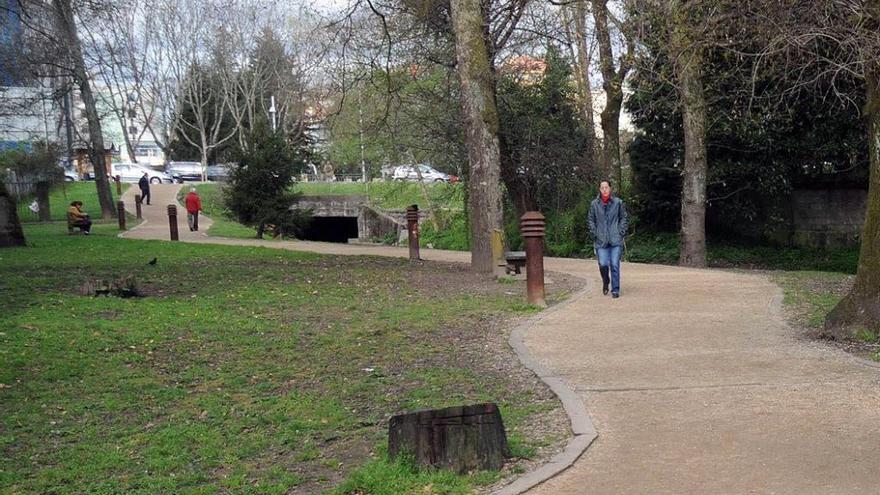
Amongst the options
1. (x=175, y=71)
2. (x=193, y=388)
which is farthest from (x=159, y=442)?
(x=175, y=71)

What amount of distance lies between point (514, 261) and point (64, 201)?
34.9 metres

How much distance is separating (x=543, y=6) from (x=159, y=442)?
1704 centimetres

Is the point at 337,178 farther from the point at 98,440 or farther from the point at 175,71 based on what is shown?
the point at 98,440

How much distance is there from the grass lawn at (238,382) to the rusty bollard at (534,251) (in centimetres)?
42

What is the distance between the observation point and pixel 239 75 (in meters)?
56.9

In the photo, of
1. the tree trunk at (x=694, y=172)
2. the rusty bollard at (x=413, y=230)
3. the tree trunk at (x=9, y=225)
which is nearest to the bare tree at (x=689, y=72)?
the tree trunk at (x=694, y=172)

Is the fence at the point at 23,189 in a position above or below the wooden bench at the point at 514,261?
above

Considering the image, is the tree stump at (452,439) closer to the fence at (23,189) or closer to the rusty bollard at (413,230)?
the rusty bollard at (413,230)

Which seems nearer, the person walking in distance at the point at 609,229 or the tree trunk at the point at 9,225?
the person walking in distance at the point at 609,229

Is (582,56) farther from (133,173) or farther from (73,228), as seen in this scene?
(133,173)

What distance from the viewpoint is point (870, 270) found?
8273 mm

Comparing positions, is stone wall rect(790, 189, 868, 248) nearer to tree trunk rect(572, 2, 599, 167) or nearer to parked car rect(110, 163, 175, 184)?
tree trunk rect(572, 2, 599, 167)

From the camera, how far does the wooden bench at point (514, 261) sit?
48.6 feet

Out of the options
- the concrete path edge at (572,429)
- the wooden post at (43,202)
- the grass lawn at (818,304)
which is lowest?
the concrete path edge at (572,429)
